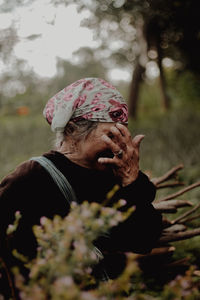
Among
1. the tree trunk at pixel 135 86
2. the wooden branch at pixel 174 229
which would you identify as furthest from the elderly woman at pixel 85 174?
the tree trunk at pixel 135 86

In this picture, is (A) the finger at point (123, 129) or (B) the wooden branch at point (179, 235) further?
(B) the wooden branch at point (179, 235)

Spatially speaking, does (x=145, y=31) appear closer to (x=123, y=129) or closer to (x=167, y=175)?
(x=167, y=175)

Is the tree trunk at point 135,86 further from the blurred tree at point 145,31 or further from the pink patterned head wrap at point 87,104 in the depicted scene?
the pink patterned head wrap at point 87,104

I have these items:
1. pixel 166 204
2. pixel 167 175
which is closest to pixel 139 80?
pixel 167 175

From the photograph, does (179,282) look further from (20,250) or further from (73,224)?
(20,250)

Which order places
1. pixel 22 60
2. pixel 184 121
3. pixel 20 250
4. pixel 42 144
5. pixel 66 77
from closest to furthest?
pixel 20 250 → pixel 22 60 → pixel 42 144 → pixel 184 121 → pixel 66 77

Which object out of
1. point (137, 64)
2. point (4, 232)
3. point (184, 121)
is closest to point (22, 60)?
point (4, 232)

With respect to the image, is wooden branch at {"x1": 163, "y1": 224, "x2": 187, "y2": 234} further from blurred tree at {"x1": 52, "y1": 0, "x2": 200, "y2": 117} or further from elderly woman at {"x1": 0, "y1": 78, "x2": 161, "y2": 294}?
blurred tree at {"x1": 52, "y1": 0, "x2": 200, "y2": 117}

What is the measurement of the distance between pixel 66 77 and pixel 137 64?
647 cm

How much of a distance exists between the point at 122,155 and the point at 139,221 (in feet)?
1.13

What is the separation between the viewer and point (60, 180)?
5.38ft

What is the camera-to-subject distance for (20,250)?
5.25ft

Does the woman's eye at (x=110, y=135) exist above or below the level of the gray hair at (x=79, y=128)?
below

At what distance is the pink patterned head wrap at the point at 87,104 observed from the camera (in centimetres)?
164
